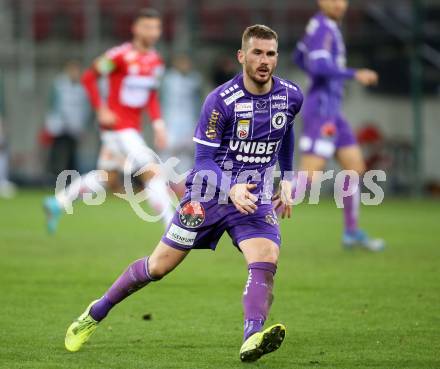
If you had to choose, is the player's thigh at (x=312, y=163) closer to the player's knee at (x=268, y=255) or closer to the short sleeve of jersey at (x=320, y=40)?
the short sleeve of jersey at (x=320, y=40)

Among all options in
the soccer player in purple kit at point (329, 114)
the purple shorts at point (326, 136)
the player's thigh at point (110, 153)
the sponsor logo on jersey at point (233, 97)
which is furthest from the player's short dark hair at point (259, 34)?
the player's thigh at point (110, 153)

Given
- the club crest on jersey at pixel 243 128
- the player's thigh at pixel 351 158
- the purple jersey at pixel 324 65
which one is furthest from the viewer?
the purple jersey at pixel 324 65

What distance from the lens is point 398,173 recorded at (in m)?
22.1

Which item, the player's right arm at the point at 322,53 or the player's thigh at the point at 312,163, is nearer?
the player's right arm at the point at 322,53

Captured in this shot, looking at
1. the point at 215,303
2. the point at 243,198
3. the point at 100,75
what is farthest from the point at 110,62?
the point at 243,198

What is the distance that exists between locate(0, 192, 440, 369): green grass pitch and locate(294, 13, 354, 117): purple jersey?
1.64m

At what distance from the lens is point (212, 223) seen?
22.2ft

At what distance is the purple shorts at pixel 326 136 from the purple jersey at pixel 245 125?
17.1ft

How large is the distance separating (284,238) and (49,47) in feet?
39.5

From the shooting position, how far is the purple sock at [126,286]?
6828mm

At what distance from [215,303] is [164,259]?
1.97m

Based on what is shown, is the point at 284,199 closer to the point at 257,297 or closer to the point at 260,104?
the point at 260,104

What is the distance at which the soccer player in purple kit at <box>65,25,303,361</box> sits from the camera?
21.5ft

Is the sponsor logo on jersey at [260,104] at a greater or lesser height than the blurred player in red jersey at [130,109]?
greater
